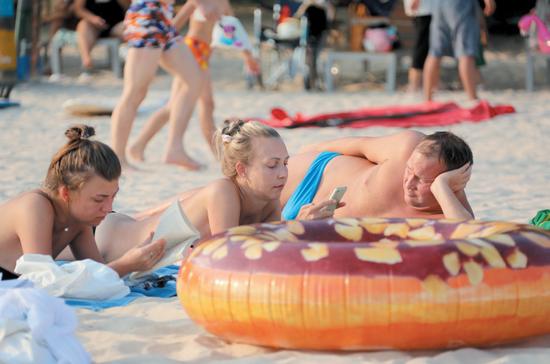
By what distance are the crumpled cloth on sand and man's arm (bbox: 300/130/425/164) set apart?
1.88 meters

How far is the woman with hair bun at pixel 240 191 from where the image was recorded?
387 cm

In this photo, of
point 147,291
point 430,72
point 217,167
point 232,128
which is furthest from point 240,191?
point 430,72

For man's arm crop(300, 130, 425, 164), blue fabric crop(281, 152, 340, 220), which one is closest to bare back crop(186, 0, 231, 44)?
man's arm crop(300, 130, 425, 164)

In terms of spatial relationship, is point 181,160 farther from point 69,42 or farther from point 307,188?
point 69,42

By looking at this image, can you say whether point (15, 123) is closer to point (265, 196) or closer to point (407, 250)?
point (265, 196)

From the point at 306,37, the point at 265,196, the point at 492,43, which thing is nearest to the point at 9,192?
the point at 265,196

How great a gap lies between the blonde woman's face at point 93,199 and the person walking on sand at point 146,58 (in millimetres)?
2910

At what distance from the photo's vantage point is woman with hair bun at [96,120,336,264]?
3869mm

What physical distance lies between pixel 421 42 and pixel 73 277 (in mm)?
8456

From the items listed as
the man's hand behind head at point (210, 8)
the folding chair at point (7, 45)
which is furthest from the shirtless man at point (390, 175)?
the folding chair at point (7, 45)

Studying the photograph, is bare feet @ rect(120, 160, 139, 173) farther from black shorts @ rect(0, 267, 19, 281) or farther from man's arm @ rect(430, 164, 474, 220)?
black shorts @ rect(0, 267, 19, 281)

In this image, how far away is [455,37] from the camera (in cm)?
1031

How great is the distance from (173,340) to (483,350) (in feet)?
3.14

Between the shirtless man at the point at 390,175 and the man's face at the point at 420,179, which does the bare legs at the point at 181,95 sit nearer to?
the shirtless man at the point at 390,175
